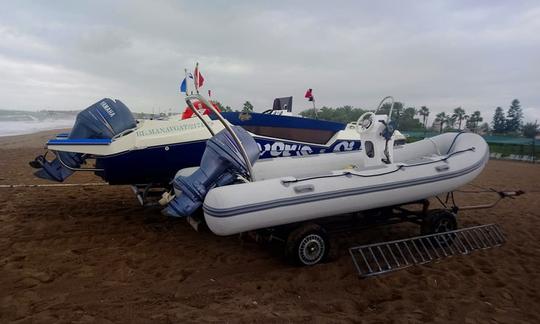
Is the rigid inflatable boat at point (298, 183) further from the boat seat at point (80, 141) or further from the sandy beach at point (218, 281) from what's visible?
the boat seat at point (80, 141)

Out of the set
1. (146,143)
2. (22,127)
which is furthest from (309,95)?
(22,127)

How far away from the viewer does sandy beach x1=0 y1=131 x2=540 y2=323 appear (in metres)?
2.79

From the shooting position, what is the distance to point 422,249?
4.25 metres

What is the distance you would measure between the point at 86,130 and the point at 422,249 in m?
4.95

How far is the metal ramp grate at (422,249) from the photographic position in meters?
3.73

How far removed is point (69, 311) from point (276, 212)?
1933 millimetres

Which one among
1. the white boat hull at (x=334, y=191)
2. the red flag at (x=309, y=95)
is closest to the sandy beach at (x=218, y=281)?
the white boat hull at (x=334, y=191)

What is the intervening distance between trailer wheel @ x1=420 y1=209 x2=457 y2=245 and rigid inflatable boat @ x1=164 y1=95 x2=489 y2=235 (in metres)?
0.34

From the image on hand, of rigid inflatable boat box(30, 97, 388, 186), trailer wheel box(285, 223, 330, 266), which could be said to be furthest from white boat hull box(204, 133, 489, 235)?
rigid inflatable boat box(30, 97, 388, 186)

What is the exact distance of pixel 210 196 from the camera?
3283 mm

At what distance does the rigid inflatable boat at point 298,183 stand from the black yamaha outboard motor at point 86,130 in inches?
59.4

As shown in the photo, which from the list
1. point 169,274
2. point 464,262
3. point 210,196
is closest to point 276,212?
point 210,196

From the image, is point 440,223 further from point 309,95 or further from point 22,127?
point 22,127

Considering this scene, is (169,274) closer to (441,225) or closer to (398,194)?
(398,194)
